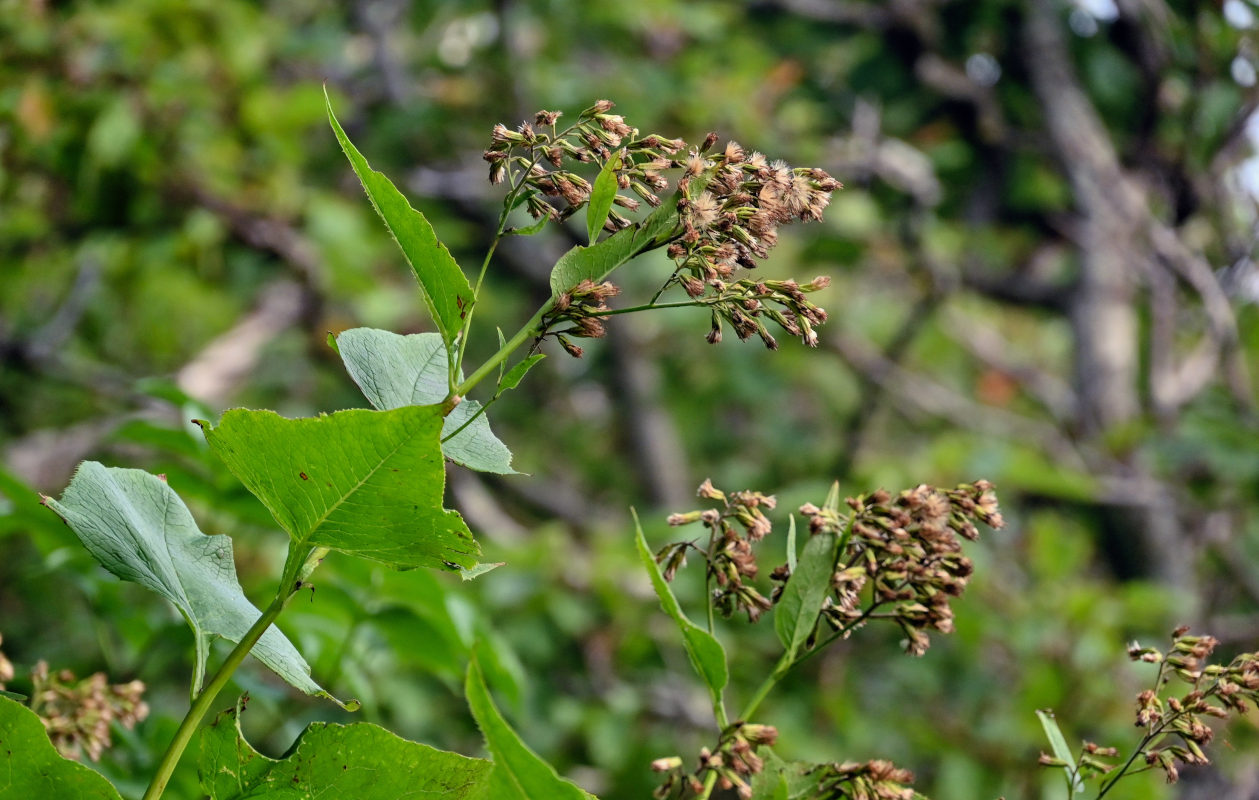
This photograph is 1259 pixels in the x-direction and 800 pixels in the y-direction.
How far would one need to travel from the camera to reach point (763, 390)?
4602 millimetres

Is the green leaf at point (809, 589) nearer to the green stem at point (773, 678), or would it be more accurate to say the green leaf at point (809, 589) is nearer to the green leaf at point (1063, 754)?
the green stem at point (773, 678)

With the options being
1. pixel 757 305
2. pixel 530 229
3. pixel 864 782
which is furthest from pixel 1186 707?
pixel 530 229

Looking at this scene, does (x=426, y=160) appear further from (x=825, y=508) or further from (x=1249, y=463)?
Answer: (x=825, y=508)

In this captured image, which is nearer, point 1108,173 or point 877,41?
point 1108,173

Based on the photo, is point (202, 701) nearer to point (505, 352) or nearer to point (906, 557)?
point (505, 352)

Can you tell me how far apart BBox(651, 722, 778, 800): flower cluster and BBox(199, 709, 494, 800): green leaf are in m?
0.09

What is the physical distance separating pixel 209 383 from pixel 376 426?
2.89 metres

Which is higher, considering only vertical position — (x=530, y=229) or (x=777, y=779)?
(x=530, y=229)

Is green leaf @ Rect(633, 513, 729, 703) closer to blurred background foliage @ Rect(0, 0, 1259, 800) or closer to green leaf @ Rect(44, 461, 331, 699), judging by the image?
green leaf @ Rect(44, 461, 331, 699)

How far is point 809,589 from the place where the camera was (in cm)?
55

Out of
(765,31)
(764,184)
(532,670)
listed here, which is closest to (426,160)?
(765,31)

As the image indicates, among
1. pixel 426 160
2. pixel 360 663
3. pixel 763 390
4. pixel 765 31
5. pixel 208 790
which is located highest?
pixel 208 790

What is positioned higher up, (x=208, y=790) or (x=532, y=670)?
(x=208, y=790)

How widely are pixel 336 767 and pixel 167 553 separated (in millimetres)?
157
